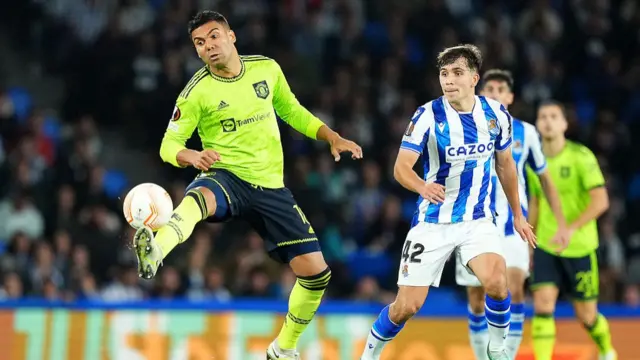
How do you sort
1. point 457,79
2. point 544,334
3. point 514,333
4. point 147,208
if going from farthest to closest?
point 544,334
point 514,333
point 457,79
point 147,208

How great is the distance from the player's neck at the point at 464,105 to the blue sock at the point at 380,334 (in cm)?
142

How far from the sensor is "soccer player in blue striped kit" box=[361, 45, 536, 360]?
7.73 meters

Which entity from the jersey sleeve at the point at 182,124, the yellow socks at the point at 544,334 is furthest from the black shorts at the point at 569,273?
the jersey sleeve at the point at 182,124

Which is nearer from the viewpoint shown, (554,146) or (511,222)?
(511,222)

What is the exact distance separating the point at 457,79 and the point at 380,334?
1.79 metres

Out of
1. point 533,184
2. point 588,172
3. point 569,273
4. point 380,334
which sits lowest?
point 380,334

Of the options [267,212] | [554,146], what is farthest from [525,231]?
[554,146]

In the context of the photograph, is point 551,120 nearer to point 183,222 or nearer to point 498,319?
point 498,319

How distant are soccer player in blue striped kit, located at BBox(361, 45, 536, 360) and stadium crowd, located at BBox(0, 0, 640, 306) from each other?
16.9 ft

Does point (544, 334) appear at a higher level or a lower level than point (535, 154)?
lower

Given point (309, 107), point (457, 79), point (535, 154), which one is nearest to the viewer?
point (457, 79)

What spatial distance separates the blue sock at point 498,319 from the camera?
7863 mm

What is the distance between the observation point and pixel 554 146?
9.77 metres

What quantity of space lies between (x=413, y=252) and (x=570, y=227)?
2276mm
